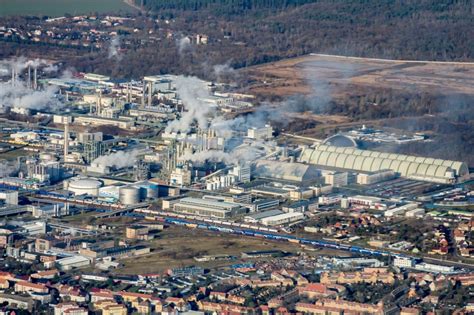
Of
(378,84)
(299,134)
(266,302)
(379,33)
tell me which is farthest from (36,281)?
(379,33)

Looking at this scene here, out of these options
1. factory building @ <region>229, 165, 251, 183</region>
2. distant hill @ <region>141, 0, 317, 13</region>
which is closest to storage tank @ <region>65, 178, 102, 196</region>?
factory building @ <region>229, 165, 251, 183</region>

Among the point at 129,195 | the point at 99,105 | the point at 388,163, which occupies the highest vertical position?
the point at 99,105

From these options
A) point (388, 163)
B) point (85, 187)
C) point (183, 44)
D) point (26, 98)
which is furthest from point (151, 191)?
point (183, 44)

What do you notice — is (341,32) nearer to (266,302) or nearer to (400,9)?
(400,9)

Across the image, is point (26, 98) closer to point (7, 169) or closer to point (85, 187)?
point (7, 169)

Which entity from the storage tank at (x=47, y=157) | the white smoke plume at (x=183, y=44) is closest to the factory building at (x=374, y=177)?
the storage tank at (x=47, y=157)

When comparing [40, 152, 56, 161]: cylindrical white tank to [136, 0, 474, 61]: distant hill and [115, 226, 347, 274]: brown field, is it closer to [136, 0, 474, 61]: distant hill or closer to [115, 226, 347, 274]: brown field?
[115, 226, 347, 274]: brown field
